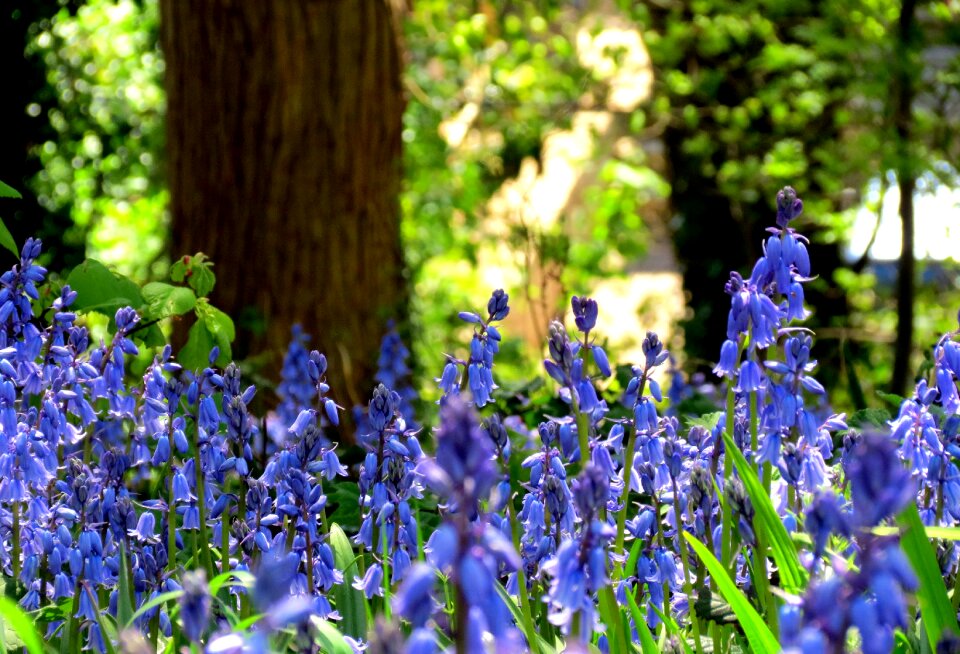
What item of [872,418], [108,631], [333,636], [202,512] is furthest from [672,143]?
[333,636]

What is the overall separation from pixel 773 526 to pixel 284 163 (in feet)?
13.3

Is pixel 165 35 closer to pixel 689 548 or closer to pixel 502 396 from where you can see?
pixel 502 396

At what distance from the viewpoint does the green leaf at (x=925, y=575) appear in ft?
6.02

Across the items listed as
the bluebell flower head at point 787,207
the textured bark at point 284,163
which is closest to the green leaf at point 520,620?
the bluebell flower head at point 787,207

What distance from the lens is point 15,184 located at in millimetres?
5797

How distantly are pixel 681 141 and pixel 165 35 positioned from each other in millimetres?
5198

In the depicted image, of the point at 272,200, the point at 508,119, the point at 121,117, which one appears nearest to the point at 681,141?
the point at 508,119

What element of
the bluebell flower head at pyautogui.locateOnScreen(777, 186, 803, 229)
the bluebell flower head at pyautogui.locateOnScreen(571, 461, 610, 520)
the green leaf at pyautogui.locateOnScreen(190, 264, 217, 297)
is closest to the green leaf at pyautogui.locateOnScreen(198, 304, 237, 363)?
the green leaf at pyautogui.locateOnScreen(190, 264, 217, 297)

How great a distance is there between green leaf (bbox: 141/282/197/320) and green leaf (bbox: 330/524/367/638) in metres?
0.77

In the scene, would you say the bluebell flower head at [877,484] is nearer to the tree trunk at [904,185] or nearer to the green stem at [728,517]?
the green stem at [728,517]

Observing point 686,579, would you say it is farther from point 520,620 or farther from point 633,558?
point 520,620

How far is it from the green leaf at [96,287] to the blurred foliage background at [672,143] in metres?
4.00

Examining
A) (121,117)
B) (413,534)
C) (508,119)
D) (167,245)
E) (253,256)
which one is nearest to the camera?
(413,534)

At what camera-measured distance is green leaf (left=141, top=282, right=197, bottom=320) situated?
9.17 feet
